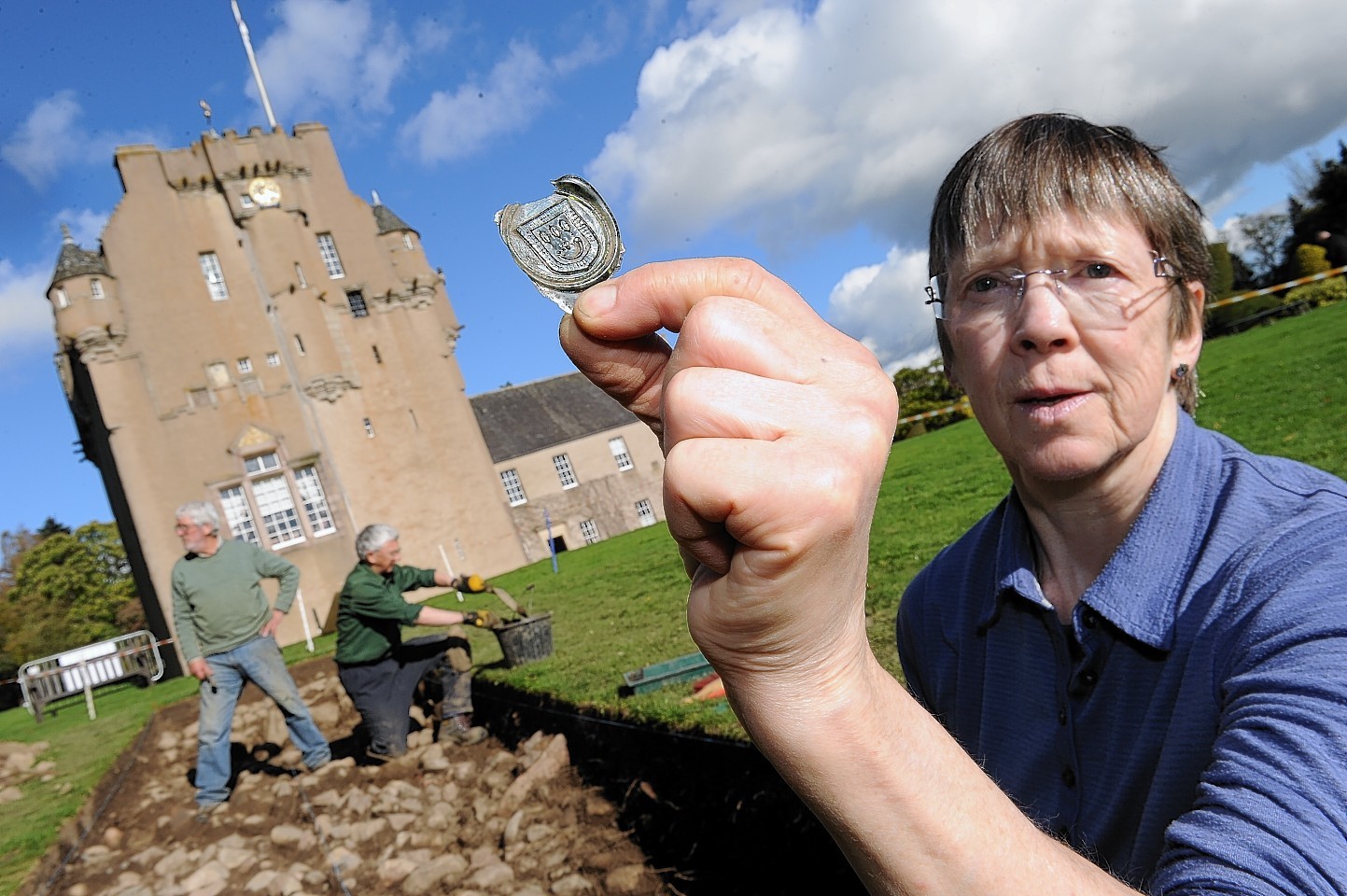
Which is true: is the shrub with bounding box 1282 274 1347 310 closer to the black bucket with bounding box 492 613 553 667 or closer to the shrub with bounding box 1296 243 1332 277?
the shrub with bounding box 1296 243 1332 277

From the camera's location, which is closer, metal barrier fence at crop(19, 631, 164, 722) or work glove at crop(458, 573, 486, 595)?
work glove at crop(458, 573, 486, 595)

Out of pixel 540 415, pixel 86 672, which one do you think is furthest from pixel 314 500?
pixel 540 415

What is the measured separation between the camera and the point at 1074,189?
76.7 inches

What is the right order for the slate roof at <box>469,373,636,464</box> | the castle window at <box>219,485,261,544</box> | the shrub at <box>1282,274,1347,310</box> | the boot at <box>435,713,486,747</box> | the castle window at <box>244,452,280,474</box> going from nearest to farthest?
the boot at <box>435,713,486,747</box>
the shrub at <box>1282,274,1347,310</box>
the castle window at <box>219,485,261,544</box>
the castle window at <box>244,452,280,474</box>
the slate roof at <box>469,373,636,464</box>

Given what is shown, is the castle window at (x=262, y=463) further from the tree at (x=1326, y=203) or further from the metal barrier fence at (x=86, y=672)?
the tree at (x=1326, y=203)

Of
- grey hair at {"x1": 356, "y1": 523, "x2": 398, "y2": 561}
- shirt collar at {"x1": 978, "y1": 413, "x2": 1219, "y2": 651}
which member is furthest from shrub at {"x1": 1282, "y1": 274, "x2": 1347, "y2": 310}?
shirt collar at {"x1": 978, "y1": 413, "x2": 1219, "y2": 651}

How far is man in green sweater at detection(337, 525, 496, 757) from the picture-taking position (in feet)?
28.6

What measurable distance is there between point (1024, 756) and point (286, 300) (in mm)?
31664

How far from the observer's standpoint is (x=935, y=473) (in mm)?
14039

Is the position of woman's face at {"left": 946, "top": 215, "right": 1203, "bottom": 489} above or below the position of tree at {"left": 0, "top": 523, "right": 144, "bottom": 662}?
below

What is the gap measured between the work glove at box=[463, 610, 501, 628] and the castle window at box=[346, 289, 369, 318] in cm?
2510

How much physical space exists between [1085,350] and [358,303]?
33.8 meters

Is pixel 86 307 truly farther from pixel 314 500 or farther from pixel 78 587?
pixel 78 587

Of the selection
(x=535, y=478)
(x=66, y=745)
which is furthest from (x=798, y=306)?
(x=535, y=478)
